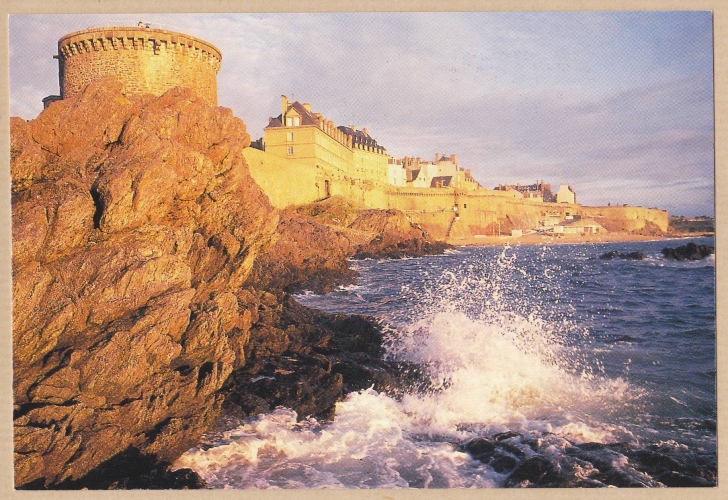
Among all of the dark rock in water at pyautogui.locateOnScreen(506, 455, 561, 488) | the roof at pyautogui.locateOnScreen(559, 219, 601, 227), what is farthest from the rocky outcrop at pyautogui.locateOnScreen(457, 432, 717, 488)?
the roof at pyautogui.locateOnScreen(559, 219, 601, 227)

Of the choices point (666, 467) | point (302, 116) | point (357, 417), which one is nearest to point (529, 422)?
point (666, 467)

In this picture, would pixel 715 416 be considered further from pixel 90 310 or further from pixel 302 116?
pixel 302 116

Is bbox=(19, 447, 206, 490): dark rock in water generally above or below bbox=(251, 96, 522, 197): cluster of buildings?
below

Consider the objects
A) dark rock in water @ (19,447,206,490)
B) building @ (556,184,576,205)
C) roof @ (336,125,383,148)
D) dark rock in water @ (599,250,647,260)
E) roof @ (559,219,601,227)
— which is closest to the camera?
dark rock in water @ (19,447,206,490)

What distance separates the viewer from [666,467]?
5492 mm

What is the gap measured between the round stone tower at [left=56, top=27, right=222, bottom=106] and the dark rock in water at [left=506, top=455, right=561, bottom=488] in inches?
289

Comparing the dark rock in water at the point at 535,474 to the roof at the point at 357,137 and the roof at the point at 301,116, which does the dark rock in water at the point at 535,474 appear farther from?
the roof at the point at 357,137

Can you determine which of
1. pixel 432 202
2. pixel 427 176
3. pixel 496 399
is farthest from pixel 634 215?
pixel 432 202

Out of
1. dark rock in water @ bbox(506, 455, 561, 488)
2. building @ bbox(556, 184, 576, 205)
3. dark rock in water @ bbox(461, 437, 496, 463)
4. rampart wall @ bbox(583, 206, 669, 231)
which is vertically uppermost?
building @ bbox(556, 184, 576, 205)

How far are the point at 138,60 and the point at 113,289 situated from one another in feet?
16.9

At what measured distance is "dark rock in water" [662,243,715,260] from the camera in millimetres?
10955

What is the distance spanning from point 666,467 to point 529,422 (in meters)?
1.41

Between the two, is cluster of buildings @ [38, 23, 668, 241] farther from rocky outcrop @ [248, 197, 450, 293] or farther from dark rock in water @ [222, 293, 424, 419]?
dark rock in water @ [222, 293, 424, 419]

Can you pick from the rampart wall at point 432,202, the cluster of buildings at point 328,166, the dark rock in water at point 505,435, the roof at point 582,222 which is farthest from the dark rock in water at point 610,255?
the dark rock in water at point 505,435
